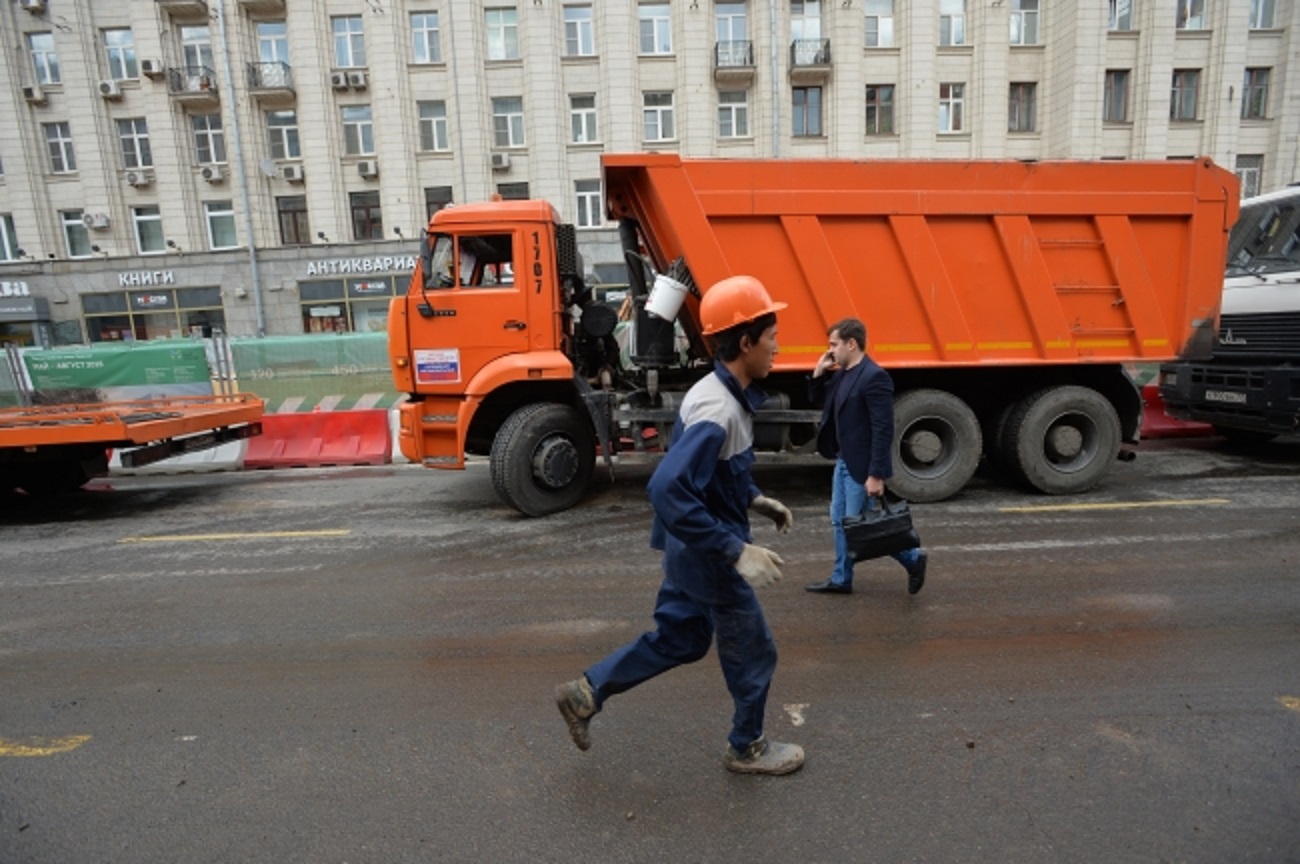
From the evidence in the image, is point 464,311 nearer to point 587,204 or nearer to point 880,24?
point 587,204

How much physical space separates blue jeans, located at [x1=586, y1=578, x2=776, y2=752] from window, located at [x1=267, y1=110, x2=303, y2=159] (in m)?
27.6

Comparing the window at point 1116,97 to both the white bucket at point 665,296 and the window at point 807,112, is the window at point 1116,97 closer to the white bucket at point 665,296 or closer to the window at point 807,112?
the window at point 807,112

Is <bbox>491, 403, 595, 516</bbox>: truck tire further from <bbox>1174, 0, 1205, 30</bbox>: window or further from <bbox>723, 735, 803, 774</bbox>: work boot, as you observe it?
<bbox>1174, 0, 1205, 30</bbox>: window

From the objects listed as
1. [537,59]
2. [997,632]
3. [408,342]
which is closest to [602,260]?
[537,59]

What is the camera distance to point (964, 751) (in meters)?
2.82

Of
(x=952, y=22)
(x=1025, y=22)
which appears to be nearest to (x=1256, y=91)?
(x=1025, y=22)

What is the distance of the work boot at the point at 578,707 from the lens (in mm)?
2732

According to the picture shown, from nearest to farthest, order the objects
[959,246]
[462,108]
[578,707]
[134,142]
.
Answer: [578,707] → [959,246] → [462,108] → [134,142]

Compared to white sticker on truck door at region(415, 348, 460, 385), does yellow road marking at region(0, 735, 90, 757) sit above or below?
below

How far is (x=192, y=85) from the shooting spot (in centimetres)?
2469

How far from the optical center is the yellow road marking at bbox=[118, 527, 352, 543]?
6.23 m

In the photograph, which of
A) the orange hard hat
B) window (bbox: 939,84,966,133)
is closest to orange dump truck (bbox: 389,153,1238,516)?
the orange hard hat

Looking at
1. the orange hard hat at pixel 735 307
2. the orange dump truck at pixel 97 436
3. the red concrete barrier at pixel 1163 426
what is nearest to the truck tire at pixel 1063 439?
the red concrete barrier at pixel 1163 426

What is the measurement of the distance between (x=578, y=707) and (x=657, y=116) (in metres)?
25.0
